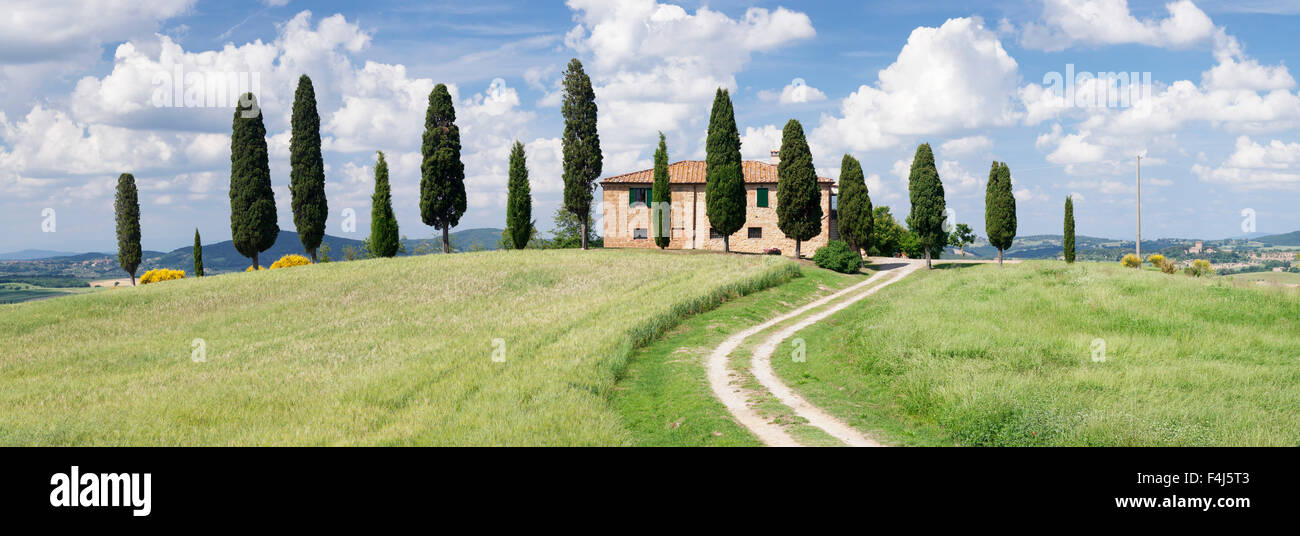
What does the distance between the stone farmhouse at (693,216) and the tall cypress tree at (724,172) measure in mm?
9474

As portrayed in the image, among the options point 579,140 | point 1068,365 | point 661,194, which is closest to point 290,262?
point 579,140

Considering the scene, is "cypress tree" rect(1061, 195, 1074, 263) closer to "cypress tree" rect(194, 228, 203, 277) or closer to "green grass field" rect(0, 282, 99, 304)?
"cypress tree" rect(194, 228, 203, 277)

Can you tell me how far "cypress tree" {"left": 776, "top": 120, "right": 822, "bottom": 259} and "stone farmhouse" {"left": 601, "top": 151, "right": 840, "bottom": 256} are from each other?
30.4 ft

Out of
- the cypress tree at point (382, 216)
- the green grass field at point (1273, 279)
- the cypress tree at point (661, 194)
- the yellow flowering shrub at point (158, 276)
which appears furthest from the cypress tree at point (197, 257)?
the green grass field at point (1273, 279)

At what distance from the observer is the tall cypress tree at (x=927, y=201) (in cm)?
5606

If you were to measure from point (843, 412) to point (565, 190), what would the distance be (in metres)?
48.6

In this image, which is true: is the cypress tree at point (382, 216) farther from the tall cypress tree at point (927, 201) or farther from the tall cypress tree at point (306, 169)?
the tall cypress tree at point (927, 201)

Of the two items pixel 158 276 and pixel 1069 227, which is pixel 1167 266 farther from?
pixel 158 276

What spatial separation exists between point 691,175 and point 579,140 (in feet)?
35.7

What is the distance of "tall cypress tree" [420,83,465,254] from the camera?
56.9 metres

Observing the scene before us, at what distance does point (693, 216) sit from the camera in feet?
210
